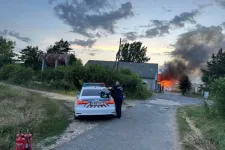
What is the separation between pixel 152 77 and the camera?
2196 inches

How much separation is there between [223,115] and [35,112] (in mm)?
8492

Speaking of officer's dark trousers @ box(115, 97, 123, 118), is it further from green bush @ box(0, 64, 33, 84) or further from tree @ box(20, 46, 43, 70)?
tree @ box(20, 46, 43, 70)

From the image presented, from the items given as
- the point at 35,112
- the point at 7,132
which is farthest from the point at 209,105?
the point at 7,132

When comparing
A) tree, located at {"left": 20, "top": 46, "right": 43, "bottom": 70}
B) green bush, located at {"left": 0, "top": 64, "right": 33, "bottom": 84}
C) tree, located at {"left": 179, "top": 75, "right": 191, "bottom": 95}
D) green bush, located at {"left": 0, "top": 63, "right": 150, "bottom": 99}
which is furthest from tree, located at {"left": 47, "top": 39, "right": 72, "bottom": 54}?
green bush, located at {"left": 0, "top": 63, "right": 150, "bottom": 99}

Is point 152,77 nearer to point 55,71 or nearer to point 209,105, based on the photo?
point 55,71

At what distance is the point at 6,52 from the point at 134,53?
46575 mm

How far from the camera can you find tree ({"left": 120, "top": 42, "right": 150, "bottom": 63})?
294ft

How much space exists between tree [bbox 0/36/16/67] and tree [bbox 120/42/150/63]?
4055 cm

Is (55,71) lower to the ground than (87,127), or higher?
higher

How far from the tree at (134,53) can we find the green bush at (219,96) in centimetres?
7639

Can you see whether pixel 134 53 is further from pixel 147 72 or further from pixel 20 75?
pixel 20 75

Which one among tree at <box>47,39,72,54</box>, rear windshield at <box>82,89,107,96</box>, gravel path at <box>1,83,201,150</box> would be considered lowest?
gravel path at <box>1,83,201,150</box>

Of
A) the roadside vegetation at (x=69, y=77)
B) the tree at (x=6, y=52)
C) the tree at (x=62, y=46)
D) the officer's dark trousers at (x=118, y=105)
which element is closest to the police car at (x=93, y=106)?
the officer's dark trousers at (x=118, y=105)

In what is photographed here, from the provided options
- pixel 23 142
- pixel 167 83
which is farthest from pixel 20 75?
pixel 167 83
